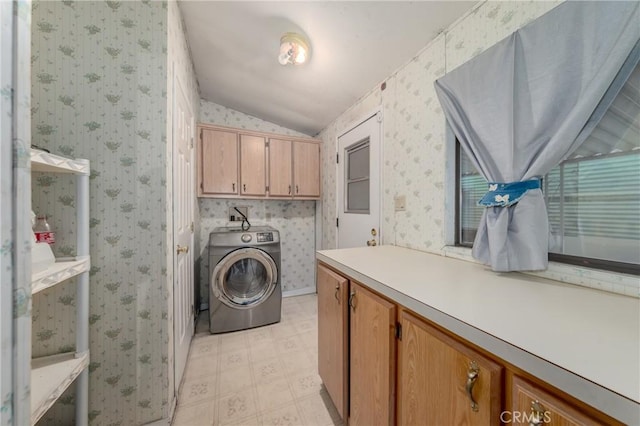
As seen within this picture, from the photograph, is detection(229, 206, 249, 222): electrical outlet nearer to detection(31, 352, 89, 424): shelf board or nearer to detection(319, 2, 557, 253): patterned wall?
detection(319, 2, 557, 253): patterned wall

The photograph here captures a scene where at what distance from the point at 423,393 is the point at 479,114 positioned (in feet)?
4.07

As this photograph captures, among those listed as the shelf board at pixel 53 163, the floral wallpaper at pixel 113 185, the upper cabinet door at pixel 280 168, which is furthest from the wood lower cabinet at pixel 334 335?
the upper cabinet door at pixel 280 168

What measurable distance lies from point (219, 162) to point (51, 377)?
80.5 inches

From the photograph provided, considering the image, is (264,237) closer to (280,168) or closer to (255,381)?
(280,168)

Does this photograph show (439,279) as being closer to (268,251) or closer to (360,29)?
(360,29)

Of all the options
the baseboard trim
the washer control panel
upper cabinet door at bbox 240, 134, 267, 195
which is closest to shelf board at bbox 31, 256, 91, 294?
the washer control panel

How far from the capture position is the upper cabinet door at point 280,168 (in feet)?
9.17

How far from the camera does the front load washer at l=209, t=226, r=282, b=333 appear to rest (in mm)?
2195

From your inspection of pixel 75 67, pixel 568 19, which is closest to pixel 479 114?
pixel 568 19

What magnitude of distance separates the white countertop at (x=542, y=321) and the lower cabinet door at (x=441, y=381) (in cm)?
5

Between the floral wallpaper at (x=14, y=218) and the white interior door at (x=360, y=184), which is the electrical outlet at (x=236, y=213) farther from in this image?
the floral wallpaper at (x=14, y=218)

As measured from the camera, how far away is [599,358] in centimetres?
45

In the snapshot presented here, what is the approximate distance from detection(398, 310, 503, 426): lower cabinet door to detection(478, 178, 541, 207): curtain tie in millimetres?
694

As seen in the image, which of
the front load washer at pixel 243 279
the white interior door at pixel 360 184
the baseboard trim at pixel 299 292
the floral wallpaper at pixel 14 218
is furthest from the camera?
the baseboard trim at pixel 299 292
